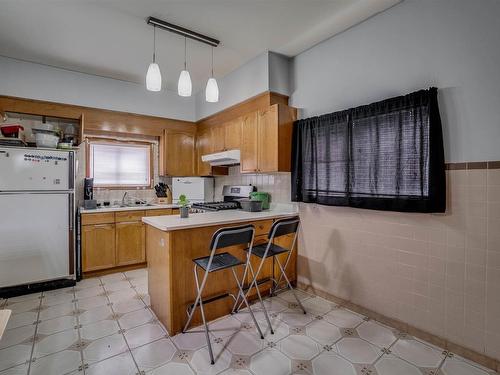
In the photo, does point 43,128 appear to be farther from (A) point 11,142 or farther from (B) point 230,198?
(B) point 230,198

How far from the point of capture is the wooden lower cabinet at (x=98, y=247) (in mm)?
3396

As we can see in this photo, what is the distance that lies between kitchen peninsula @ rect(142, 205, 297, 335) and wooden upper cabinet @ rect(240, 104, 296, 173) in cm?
71

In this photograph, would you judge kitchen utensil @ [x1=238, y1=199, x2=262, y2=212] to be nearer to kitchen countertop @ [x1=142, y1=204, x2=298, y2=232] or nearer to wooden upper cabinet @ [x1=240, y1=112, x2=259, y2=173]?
kitchen countertop @ [x1=142, y1=204, x2=298, y2=232]

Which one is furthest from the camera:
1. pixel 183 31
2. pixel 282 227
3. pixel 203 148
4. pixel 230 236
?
pixel 203 148

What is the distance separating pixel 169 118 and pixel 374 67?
311 cm

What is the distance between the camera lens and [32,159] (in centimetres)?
296

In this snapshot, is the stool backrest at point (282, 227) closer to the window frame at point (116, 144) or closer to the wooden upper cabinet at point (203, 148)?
the wooden upper cabinet at point (203, 148)

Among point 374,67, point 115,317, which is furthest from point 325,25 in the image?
point 115,317

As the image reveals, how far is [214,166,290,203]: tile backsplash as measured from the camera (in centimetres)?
328

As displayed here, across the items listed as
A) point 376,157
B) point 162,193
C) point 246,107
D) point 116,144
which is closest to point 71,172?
point 116,144

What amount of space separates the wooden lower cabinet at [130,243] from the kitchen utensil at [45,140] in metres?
1.26

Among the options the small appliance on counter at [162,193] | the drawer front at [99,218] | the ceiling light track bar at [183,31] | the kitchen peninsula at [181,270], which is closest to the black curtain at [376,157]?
the kitchen peninsula at [181,270]

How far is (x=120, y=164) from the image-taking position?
4.25 metres

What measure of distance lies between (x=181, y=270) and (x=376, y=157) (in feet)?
6.39
